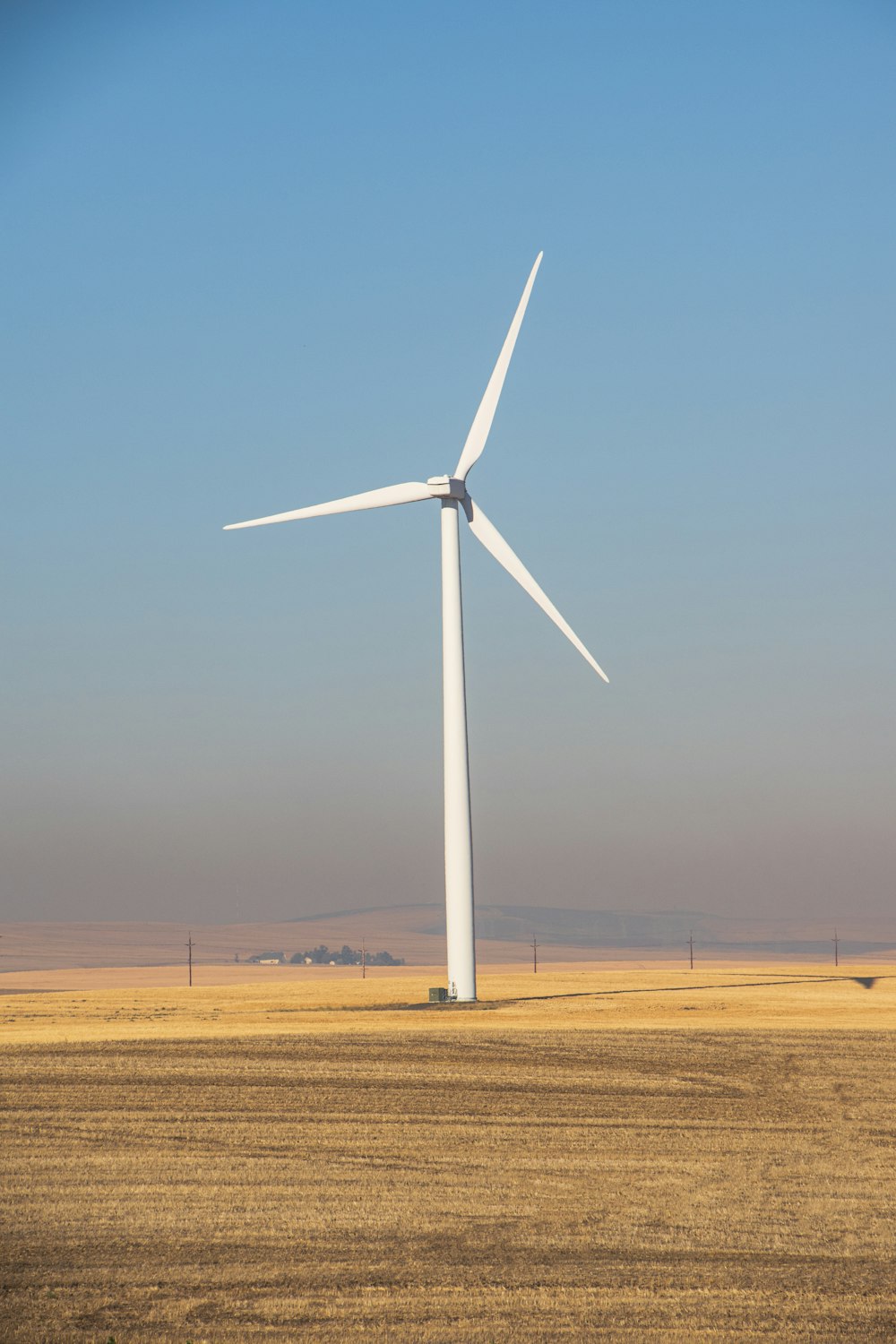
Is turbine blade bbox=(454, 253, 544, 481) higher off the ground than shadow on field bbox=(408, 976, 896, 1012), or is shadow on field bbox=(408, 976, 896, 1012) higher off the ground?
turbine blade bbox=(454, 253, 544, 481)

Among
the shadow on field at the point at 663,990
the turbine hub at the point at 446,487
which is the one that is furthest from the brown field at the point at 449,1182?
the turbine hub at the point at 446,487

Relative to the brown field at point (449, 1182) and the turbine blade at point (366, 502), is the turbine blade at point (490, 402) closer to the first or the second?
the turbine blade at point (366, 502)

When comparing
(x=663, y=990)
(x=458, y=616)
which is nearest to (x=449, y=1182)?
(x=458, y=616)

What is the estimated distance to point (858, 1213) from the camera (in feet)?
78.5

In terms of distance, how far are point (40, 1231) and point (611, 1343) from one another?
9621 mm

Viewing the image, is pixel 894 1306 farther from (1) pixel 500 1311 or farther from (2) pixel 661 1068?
(2) pixel 661 1068

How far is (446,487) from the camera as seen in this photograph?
5984 cm

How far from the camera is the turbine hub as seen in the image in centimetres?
5988

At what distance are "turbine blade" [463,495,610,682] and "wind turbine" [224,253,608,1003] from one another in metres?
0.04

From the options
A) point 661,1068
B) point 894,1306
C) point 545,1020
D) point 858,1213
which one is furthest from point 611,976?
point 894,1306

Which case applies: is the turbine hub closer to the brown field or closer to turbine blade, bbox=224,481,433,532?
turbine blade, bbox=224,481,433,532

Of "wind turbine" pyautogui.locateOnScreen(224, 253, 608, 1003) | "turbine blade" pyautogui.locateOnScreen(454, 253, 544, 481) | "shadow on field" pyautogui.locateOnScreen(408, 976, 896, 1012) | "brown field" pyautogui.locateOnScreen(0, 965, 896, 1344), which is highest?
"turbine blade" pyautogui.locateOnScreen(454, 253, 544, 481)

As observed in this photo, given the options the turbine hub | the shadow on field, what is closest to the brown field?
the shadow on field

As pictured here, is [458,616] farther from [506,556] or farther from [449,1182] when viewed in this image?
[449,1182]
